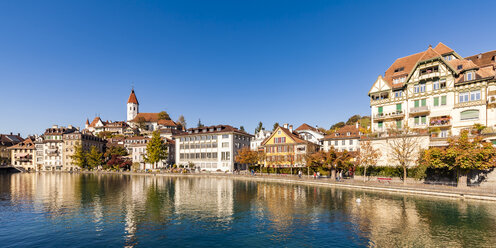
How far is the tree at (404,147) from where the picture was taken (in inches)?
1847

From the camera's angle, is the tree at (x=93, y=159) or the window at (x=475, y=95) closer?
the window at (x=475, y=95)

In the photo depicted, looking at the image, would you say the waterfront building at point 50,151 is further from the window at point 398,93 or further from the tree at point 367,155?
the window at point 398,93

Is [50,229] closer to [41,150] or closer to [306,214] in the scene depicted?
[306,214]

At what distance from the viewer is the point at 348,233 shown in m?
22.6

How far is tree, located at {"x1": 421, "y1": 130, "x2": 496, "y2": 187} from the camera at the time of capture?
37906 millimetres

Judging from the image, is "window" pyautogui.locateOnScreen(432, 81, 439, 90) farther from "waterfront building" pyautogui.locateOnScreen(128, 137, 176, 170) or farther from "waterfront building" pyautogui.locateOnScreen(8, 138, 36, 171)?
"waterfront building" pyautogui.locateOnScreen(8, 138, 36, 171)

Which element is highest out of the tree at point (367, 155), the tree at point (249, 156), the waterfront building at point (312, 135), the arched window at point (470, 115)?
the arched window at point (470, 115)

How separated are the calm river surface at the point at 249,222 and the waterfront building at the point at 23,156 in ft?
338

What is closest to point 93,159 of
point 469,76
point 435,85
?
point 435,85

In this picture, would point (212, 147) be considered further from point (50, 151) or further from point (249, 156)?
point (50, 151)

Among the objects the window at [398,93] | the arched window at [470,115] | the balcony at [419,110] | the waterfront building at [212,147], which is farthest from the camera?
the waterfront building at [212,147]

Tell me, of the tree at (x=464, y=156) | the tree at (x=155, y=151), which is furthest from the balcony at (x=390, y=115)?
the tree at (x=155, y=151)

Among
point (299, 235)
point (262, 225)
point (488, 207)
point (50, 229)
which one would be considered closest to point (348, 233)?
point (299, 235)

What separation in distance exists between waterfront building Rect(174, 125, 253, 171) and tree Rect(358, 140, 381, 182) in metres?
44.7
